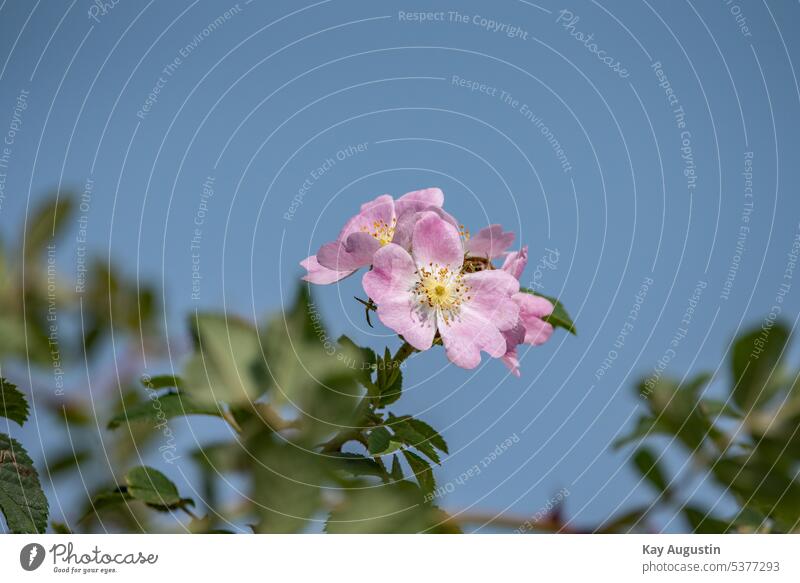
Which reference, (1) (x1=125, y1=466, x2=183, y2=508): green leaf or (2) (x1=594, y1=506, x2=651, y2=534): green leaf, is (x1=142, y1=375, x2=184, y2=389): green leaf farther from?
(2) (x1=594, y1=506, x2=651, y2=534): green leaf

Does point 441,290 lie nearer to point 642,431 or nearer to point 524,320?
point 524,320

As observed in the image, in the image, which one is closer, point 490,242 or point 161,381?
point 490,242

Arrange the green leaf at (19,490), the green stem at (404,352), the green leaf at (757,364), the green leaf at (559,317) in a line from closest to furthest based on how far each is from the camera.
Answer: the green leaf at (19,490)
the green stem at (404,352)
the green leaf at (559,317)
the green leaf at (757,364)

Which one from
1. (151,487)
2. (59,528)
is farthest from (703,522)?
(59,528)

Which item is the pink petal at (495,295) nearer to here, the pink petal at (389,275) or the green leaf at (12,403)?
the pink petal at (389,275)

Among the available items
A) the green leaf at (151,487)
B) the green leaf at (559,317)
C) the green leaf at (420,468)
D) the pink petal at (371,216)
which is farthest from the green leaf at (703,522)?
the green leaf at (151,487)

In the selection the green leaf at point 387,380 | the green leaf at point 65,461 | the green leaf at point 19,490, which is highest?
the green leaf at point 387,380

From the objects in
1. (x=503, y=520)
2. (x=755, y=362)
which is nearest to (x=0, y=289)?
(x=503, y=520)

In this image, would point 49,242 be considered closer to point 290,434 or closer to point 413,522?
point 290,434
